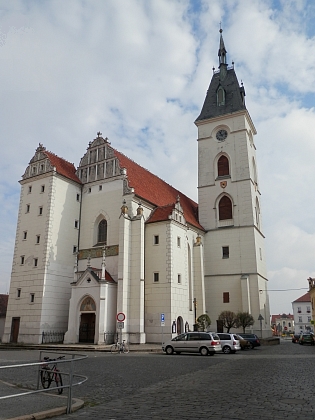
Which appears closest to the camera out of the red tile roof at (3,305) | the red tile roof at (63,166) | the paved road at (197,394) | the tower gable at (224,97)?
the paved road at (197,394)

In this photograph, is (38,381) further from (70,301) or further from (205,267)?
(205,267)

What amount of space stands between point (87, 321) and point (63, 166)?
1522cm

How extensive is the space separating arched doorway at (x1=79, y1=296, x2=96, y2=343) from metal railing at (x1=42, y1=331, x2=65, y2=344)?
6.70 ft

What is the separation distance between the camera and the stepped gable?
3712cm

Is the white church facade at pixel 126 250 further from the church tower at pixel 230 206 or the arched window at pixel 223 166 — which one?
the arched window at pixel 223 166

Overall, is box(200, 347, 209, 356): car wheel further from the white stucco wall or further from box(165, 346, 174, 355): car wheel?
the white stucco wall

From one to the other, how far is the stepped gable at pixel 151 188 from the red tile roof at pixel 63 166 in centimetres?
481

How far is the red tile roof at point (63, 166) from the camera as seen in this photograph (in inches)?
1432

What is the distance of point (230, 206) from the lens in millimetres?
44812

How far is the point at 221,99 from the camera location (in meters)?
50.0

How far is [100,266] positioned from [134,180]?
9140mm

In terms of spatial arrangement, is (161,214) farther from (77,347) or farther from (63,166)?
(77,347)

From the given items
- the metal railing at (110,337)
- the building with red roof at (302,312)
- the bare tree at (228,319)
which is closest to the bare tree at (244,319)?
the bare tree at (228,319)

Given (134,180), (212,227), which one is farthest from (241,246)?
(134,180)
